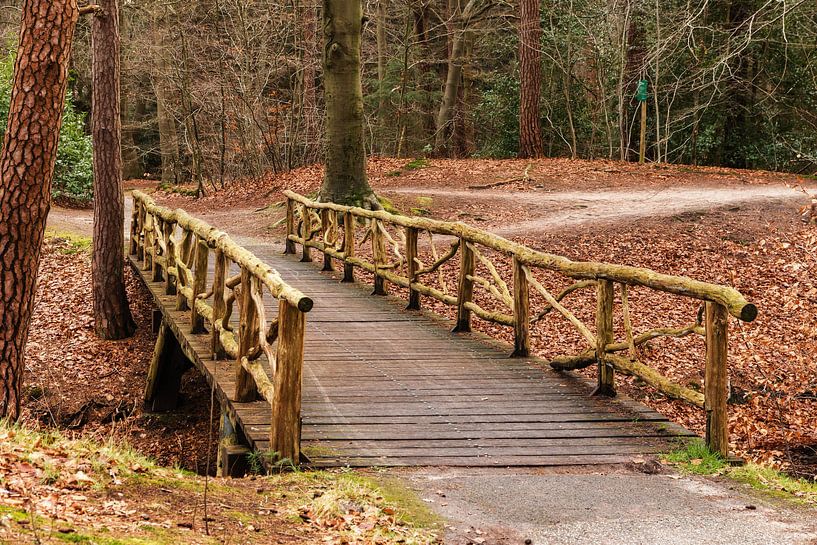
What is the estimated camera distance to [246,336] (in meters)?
7.09

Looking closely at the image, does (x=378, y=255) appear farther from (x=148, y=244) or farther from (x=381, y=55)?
(x=381, y=55)

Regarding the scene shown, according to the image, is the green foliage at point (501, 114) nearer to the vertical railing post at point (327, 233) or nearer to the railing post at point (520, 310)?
the vertical railing post at point (327, 233)

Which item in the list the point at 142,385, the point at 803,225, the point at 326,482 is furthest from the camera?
the point at 803,225

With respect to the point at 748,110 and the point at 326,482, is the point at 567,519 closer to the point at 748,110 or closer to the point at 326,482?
the point at 326,482

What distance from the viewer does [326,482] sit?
566 cm

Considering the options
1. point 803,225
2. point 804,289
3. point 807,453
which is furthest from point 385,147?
point 807,453

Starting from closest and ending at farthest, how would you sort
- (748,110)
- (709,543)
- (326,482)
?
(709,543), (326,482), (748,110)

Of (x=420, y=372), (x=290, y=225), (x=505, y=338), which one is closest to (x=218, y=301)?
(x=420, y=372)

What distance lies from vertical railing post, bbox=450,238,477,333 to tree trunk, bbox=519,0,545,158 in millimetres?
18101

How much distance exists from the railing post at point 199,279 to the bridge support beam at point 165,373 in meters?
2.15

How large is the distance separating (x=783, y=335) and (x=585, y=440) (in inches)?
312

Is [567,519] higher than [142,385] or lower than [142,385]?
higher

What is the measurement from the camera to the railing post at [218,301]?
838cm

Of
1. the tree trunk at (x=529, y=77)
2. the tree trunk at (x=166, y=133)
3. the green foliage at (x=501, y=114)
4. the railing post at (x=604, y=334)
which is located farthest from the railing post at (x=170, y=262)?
the green foliage at (x=501, y=114)
